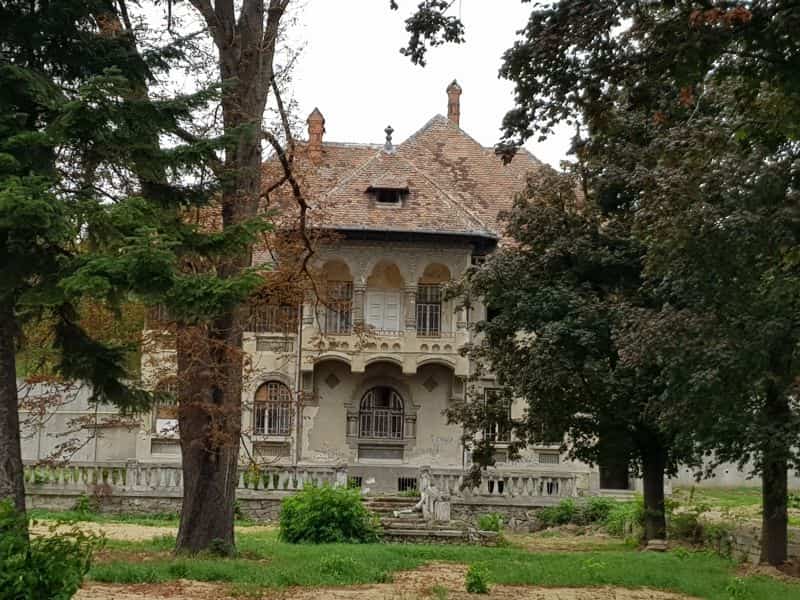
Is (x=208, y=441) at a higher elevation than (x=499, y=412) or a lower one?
lower

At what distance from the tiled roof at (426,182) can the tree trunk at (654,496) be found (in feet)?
37.3

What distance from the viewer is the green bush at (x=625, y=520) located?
71.8 feet

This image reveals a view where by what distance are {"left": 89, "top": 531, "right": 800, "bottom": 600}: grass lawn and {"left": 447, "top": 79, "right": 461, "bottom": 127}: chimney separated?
26.7 meters

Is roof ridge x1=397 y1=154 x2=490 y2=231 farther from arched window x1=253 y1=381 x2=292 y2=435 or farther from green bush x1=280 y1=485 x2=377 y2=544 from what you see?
green bush x1=280 y1=485 x2=377 y2=544

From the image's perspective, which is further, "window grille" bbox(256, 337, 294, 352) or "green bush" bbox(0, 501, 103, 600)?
"window grille" bbox(256, 337, 294, 352)

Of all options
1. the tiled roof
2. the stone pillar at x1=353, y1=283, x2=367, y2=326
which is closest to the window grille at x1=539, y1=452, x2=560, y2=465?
the tiled roof

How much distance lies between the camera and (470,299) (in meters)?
23.0

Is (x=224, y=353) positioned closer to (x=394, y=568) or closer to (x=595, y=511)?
(x=394, y=568)

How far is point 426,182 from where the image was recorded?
34.5 meters

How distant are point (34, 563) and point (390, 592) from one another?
487 cm

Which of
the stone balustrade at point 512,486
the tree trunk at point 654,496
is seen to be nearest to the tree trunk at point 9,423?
the tree trunk at point 654,496

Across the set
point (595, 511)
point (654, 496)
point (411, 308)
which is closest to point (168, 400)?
point (654, 496)

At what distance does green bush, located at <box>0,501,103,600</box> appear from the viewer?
21.7 feet

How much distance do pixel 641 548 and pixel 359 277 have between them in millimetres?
15919
